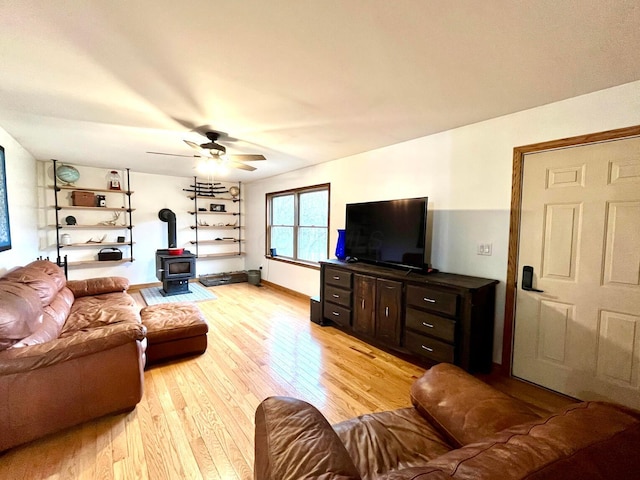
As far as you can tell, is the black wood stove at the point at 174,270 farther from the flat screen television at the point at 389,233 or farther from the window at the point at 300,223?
the flat screen television at the point at 389,233

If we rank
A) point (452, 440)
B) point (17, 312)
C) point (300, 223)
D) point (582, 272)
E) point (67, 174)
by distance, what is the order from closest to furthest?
point (452, 440), point (17, 312), point (582, 272), point (67, 174), point (300, 223)

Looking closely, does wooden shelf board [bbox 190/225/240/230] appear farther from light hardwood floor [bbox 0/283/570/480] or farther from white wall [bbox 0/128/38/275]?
light hardwood floor [bbox 0/283/570/480]

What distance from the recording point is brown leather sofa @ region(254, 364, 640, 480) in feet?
2.01

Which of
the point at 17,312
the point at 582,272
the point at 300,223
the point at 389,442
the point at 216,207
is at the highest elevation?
the point at 216,207

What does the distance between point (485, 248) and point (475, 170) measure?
0.78 metres

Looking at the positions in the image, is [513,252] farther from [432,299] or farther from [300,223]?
[300,223]

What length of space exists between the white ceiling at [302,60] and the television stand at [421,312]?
1571 millimetres

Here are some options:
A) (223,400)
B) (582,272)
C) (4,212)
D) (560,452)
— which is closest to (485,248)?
(582,272)

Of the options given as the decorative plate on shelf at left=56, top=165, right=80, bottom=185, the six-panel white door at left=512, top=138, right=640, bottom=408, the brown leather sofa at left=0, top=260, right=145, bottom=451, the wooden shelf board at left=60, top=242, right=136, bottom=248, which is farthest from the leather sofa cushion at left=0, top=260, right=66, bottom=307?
the six-panel white door at left=512, top=138, right=640, bottom=408

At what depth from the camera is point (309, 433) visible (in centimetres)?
93

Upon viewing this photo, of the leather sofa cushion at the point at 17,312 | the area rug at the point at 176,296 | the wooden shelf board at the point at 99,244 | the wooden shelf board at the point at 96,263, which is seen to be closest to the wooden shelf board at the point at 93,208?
the wooden shelf board at the point at 99,244

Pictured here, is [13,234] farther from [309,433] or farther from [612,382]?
[612,382]

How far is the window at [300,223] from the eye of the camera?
488 centimetres

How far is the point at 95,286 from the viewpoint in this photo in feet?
11.7
